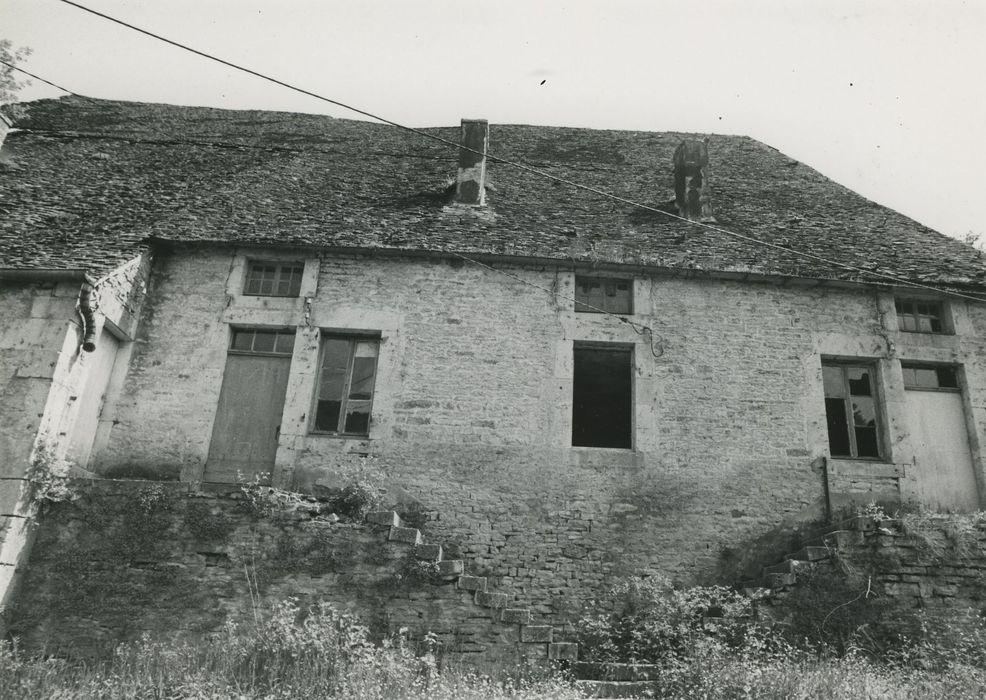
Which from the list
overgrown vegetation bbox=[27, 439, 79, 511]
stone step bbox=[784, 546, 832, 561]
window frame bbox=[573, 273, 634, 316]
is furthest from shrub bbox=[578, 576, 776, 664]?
overgrown vegetation bbox=[27, 439, 79, 511]

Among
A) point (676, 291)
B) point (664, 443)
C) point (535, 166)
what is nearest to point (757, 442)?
point (664, 443)

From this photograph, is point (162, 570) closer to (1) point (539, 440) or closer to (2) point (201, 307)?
(2) point (201, 307)

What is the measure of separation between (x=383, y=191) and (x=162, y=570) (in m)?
6.78

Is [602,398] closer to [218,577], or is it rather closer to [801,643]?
[801,643]

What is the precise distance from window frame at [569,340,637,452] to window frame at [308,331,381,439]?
2.77 m

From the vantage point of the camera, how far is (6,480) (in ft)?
26.8

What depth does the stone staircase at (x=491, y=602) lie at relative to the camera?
737 centimetres

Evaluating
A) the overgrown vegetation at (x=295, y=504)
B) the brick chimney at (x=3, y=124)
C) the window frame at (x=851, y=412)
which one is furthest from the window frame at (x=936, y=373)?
the brick chimney at (x=3, y=124)

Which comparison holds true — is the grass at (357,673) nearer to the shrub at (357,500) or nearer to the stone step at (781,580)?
the stone step at (781,580)

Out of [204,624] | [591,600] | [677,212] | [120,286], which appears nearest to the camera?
[204,624]

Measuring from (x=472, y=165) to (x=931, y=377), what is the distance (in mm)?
7591

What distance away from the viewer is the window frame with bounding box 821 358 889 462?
33.4 feet

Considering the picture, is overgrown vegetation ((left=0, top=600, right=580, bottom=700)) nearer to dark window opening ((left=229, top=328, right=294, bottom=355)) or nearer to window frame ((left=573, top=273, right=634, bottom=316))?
dark window opening ((left=229, top=328, right=294, bottom=355))

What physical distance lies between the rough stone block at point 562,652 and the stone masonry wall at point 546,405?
61.2 inches
